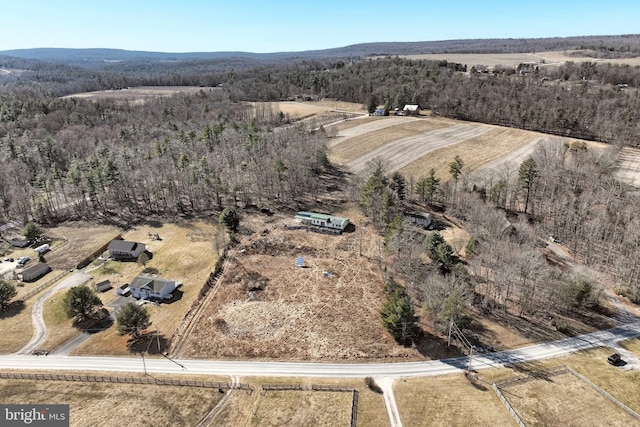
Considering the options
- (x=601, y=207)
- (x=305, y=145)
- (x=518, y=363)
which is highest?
(x=305, y=145)

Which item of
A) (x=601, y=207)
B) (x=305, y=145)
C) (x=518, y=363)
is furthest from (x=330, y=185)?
(x=518, y=363)

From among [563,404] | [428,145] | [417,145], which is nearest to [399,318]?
[563,404]

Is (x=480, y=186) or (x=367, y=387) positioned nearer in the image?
(x=367, y=387)

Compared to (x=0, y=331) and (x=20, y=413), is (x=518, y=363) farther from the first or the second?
(x=0, y=331)

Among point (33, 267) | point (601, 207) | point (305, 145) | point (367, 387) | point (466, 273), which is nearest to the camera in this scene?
point (367, 387)

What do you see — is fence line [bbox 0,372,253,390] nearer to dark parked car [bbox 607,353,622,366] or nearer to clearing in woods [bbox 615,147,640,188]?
dark parked car [bbox 607,353,622,366]

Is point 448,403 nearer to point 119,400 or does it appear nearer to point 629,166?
point 119,400

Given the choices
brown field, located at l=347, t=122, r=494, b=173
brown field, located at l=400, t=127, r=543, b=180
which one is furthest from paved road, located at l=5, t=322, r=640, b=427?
brown field, located at l=347, t=122, r=494, b=173
